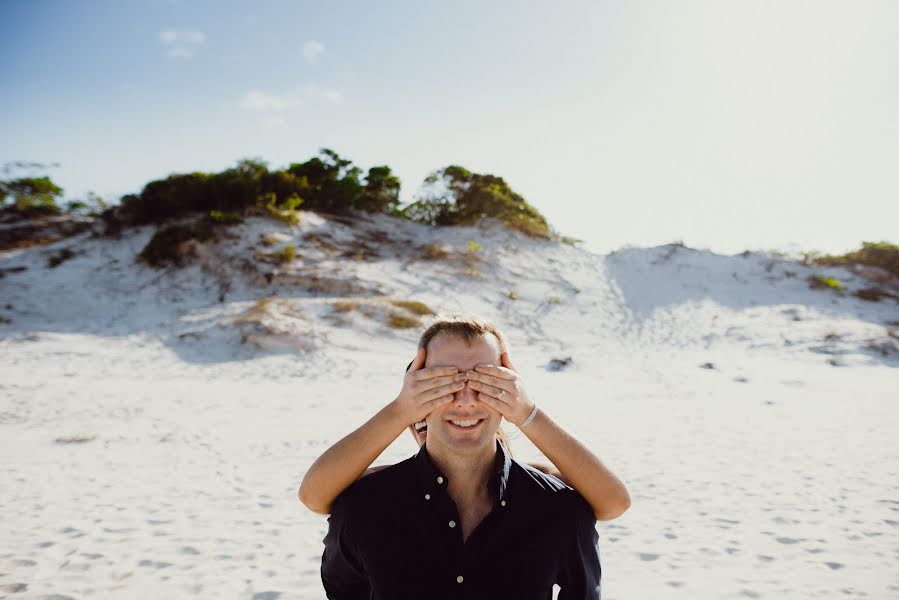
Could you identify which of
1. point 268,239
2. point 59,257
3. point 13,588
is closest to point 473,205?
point 268,239

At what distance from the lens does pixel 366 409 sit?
9578 mm

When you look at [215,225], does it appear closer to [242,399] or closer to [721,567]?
[242,399]

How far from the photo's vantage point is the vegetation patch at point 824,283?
72.5 feet

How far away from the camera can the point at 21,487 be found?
5676mm

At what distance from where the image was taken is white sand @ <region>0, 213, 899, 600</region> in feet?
14.2

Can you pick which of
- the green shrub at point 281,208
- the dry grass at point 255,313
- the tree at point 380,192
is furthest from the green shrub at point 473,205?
the dry grass at point 255,313

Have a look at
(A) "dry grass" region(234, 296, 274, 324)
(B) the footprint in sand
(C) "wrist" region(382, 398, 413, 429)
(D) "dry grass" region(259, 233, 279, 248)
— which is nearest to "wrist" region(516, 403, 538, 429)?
(C) "wrist" region(382, 398, 413, 429)

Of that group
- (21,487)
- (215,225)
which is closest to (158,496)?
(21,487)

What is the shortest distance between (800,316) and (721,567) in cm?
1913

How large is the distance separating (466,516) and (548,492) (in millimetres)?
307

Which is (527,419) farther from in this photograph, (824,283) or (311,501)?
(824,283)

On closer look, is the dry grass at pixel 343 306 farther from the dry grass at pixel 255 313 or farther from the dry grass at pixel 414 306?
the dry grass at pixel 255 313

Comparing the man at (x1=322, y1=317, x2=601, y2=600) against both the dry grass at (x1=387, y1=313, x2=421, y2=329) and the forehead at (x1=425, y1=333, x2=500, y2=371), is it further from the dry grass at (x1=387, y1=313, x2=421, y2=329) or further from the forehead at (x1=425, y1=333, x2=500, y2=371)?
the dry grass at (x1=387, y1=313, x2=421, y2=329)

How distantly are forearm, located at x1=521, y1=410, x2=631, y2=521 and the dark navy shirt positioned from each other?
60 millimetres
